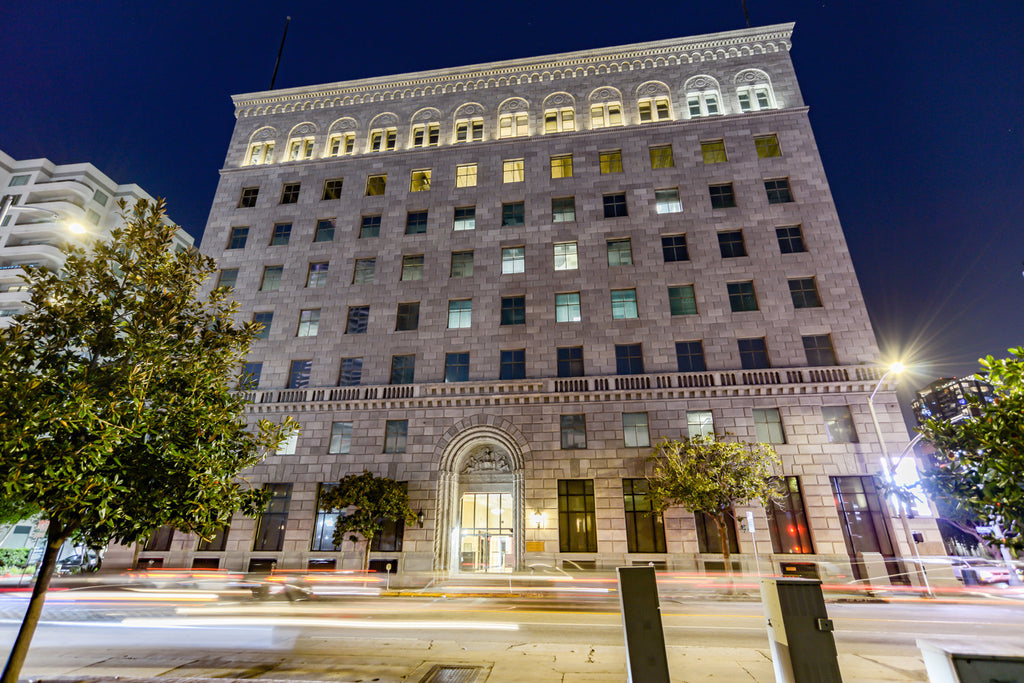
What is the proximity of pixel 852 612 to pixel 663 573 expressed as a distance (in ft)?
31.6

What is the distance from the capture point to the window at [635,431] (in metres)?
28.6

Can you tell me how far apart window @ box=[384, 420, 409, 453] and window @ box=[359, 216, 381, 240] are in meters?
15.2

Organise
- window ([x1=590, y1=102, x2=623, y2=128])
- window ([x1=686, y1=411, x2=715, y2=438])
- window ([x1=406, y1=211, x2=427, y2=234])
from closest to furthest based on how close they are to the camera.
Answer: window ([x1=686, y1=411, x2=715, y2=438]) < window ([x1=406, y1=211, x2=427, y2=234]) < window ([x1=590, y1=102, x2=623, y2=128])

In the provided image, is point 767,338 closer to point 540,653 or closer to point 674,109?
Result: point 674,109

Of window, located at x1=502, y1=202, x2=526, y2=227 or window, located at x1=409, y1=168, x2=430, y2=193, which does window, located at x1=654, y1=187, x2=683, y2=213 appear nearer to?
window, located at x1=502, y1=202, x2=526, y2=227

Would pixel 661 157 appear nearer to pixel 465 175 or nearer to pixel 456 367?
pixel 465 175

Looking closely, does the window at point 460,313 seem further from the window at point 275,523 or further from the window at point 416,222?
the window at point 275,523

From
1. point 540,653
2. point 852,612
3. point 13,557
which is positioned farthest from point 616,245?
point 13,557

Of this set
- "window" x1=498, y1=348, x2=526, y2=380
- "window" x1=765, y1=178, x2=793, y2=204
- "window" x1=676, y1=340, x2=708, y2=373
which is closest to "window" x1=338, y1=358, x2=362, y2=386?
"window" x1=498, y1=348, x2=526, y2=380

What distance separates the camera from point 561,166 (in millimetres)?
36844

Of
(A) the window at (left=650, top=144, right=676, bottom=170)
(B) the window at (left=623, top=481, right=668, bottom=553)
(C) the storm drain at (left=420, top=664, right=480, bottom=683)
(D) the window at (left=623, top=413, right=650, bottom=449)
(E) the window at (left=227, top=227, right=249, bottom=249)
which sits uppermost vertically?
(A) the window at (left=650, top=144, right=676, bottom=170)

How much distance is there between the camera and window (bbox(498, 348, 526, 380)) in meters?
31.2

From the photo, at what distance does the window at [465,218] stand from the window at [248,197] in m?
17.9

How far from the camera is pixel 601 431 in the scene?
2898cm
